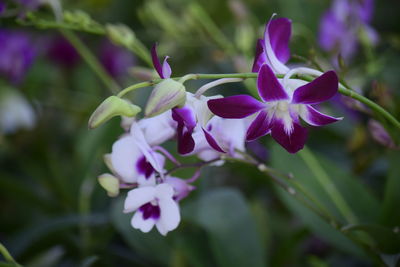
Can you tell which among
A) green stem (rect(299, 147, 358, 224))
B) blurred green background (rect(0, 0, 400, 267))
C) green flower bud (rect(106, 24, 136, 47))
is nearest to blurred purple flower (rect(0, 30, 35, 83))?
blurred green background (rect(0, 0, 400, 267))

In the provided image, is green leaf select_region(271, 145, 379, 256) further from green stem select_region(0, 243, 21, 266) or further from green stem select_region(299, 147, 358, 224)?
green stem select_region(0, 243, 21, 266)

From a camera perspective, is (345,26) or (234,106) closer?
(234,106)

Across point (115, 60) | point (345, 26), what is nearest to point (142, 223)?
point (345, 26)

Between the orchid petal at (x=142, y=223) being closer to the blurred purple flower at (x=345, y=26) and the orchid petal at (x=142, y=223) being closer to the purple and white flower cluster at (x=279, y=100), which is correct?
the purple and white flower cluster at (x=279, y=100)

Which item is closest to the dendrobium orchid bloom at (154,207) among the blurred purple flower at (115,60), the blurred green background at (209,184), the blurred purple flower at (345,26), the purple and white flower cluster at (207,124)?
the purple and white flower cluster at (207,124)

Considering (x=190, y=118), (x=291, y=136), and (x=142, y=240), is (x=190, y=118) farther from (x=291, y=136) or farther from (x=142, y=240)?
(x=142, y=240)

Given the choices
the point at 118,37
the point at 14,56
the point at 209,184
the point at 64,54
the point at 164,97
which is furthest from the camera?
the point at 64,54
